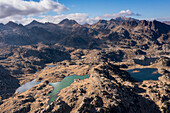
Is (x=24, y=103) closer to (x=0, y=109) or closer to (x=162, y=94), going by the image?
(x=0, y=109)

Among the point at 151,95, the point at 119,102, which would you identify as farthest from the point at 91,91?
the point at 151,95

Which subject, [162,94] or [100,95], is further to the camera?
[162,94]

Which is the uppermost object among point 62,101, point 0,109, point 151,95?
point 62,101

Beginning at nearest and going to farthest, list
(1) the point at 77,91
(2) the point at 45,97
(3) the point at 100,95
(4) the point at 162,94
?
(3) the point at 100,95, (1) the point at 77,91, (4) the point at 162,94, (2) the point at 45,97

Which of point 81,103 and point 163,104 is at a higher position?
point 81,103

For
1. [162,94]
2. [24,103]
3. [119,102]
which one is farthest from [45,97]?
[162,94]

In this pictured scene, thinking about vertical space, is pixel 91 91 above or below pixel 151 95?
above

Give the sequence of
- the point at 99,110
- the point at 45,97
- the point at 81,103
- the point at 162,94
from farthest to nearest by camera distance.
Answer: the point at 45,97, the point at 162,94, the point at 81,103, the point at 99,110

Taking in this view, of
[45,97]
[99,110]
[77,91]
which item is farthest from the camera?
[45,97]

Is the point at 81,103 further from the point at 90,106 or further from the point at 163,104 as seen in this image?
the point at 163,104
